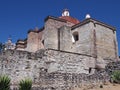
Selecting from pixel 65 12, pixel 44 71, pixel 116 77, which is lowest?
pixel 116 77

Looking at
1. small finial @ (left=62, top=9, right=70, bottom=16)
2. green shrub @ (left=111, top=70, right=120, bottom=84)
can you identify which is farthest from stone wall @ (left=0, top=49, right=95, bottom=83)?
small finial @ (left=62, top=9, right=70, bottom=16)

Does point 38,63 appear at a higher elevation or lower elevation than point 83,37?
lower

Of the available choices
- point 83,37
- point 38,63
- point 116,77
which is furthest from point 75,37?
point 116,77

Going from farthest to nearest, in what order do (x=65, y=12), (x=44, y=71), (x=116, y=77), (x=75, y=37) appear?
(x=65, y=12), (x=75, y=37), (x=44, y=71), (x=116, y=77)

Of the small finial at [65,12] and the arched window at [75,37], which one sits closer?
the arched window at [75,37]

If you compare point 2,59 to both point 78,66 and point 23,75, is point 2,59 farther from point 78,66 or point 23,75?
point 78,66

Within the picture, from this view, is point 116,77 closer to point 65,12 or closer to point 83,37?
point 83,37

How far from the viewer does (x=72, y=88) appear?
620 inches

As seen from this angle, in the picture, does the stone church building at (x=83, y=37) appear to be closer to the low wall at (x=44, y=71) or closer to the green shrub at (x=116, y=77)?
the low wall at (x=44, y=71)

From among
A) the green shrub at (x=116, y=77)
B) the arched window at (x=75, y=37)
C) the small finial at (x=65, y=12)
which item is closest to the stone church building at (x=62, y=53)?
the arched window at (x=75, y=37)

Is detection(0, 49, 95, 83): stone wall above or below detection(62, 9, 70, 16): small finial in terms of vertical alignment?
below

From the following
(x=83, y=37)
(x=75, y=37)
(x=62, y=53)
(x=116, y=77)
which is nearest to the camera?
(x=116, y=77)

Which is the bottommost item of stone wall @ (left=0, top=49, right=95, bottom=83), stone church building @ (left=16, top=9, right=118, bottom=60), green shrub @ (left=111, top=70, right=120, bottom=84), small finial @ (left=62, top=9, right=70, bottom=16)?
green shrub @ (left=111, top=70, right=120, bottom=84)

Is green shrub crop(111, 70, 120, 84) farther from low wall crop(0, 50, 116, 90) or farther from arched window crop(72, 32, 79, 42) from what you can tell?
arched window crop(72, 32, 79, 42)
